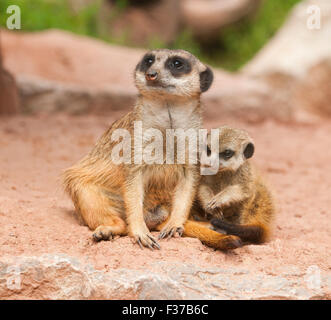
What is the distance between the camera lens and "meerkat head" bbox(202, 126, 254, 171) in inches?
121

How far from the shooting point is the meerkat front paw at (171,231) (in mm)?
2980

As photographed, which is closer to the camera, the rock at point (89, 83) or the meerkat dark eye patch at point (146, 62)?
the meerkat dark eye patch at point (146, 62)

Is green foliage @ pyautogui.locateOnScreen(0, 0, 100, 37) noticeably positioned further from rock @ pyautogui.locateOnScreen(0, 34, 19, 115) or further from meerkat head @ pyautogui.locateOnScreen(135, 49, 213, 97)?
meerkat head @ pyautogui.locateOnScreen(135, 49, 213, 97)

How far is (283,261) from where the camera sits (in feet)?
9.42

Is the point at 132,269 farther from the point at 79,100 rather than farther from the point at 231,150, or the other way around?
the point at 79,100

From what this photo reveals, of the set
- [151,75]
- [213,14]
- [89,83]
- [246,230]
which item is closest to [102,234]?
[246,230]

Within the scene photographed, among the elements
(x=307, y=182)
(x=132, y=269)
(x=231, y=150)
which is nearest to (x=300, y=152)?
(x=307, y=182)

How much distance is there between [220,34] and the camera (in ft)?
36.2

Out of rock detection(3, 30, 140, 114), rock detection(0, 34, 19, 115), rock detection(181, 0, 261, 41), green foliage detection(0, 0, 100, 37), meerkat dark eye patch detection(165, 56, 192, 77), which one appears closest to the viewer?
meerkat dark eye patch detection(165, 56, 192, 77)

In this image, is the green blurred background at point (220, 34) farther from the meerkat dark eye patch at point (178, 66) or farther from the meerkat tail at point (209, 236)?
the meerkat tail at point (209, 236)

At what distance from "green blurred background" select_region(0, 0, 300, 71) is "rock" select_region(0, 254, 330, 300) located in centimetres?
772

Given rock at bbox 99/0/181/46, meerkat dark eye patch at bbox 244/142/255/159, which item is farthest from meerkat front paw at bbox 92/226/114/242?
rock at bbox 99/0/181/46

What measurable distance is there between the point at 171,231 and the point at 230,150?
0.55 meters

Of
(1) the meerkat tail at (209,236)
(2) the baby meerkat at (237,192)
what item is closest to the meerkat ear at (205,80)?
(2) the baby meerkat at (237,192)
